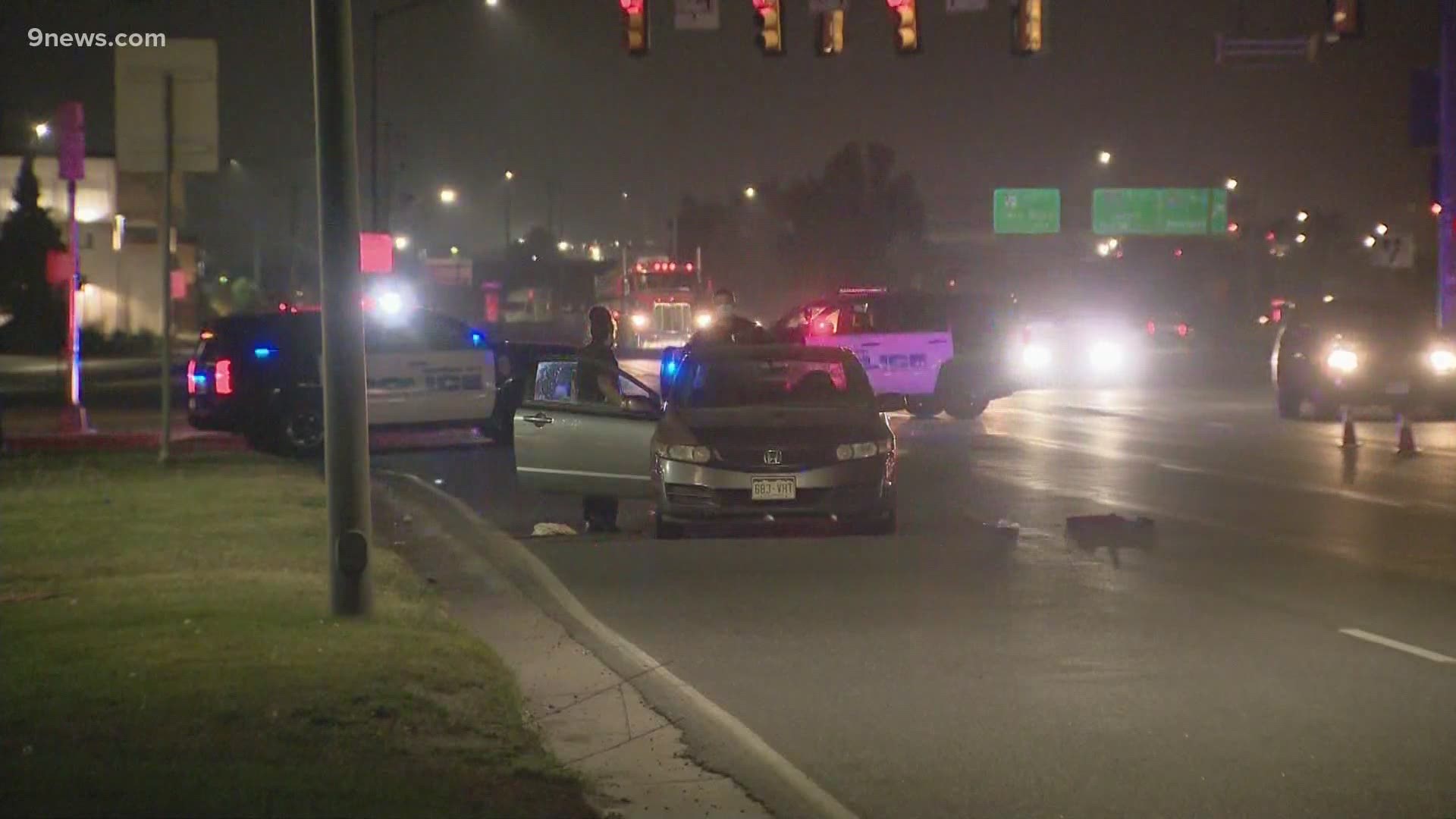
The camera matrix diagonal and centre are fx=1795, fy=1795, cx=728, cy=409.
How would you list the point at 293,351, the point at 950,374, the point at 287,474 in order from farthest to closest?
the point at 950,374 → the point at 293,351 → the point at 287,474

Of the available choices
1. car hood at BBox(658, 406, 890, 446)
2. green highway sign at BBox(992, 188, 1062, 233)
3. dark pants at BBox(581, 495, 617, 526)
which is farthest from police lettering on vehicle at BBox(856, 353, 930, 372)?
green highway sign at BBox(992, 188, 1062, 233)

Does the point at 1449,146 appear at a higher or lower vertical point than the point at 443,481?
higher

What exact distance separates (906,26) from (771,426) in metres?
13.4

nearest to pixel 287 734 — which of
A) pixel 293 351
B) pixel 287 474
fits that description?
pixel 287 474

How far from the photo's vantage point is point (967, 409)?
97.7 feet

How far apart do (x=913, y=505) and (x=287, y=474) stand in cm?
674

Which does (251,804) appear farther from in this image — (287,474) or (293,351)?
(293,351)

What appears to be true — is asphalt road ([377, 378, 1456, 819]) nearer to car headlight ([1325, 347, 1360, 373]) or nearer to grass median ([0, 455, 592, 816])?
grass median ([0, 455, 592, 816])

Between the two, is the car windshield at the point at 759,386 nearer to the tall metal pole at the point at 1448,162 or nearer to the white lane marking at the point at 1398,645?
the white lane marking at the point at 1398,645

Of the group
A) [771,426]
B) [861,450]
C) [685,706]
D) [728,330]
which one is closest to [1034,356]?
[728,330]

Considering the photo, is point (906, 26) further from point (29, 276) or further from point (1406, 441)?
point (29, 276)

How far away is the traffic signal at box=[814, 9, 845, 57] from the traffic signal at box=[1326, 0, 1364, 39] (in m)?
7.20

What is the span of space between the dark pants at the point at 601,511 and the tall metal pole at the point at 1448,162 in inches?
1018

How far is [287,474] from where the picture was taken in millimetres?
19297
